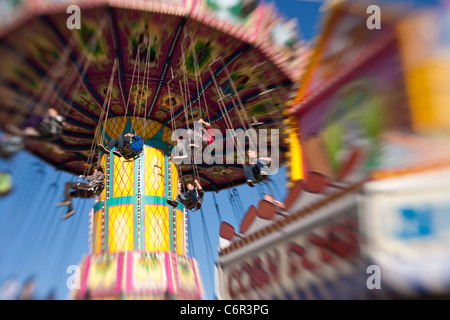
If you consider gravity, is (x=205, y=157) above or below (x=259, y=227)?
above

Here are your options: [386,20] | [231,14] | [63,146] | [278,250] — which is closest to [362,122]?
[386,20]

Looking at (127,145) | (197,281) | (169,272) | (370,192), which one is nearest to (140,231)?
(169,272)

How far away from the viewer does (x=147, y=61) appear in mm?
7125

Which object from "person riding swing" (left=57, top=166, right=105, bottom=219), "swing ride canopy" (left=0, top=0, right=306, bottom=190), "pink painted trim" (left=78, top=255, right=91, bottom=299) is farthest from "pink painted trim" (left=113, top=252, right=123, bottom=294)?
"swing ride canopy" (left=0, top=0, right=306, bottom=190)

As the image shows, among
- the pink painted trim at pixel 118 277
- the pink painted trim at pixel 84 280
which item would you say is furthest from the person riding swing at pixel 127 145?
the pink painted trim at pixel 84 280

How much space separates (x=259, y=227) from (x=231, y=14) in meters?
3.68

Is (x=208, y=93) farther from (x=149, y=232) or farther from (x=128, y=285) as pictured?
(x=128, y=285)

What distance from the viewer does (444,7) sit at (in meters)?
3.69

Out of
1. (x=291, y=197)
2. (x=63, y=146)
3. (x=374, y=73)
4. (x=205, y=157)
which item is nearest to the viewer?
(x=291, y=197)

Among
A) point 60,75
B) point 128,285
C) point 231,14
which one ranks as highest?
point 231,14

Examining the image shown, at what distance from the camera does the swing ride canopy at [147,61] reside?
595cm

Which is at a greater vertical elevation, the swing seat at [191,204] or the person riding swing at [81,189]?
the person riding swing at [81,189]

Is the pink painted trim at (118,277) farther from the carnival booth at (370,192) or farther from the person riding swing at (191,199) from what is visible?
the carnival booth at (370,192)

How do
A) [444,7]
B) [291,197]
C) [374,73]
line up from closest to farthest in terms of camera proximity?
[444,7] < [291,197] < [374,73]
